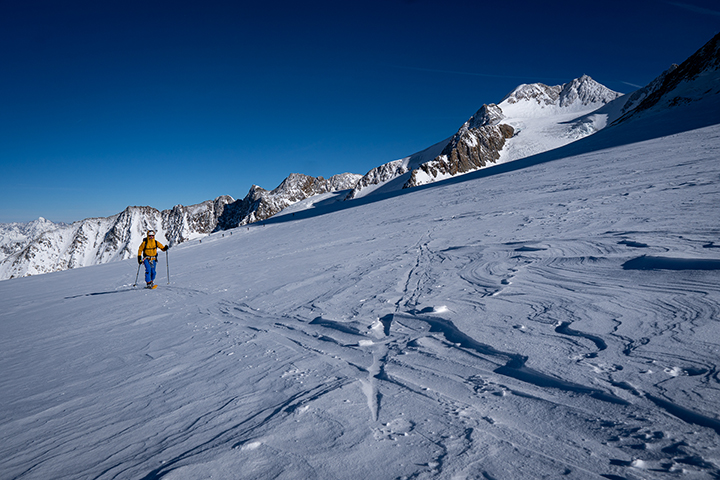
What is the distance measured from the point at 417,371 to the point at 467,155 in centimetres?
11972

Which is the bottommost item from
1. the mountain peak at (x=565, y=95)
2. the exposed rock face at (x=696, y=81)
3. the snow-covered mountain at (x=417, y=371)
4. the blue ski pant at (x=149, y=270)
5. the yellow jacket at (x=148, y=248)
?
the snow-covered mountain at (x=417, y=371)

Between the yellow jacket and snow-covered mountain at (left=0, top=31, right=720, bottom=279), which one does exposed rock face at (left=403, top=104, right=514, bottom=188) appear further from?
the yellow jacket

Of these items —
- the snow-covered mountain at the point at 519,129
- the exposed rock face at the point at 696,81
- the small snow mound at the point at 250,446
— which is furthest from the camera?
the snow-covered mountain at the point at 519,129

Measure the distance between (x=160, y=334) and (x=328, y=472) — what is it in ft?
14.1

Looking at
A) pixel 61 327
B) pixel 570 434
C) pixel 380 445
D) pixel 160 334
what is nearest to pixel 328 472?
pixel 380 445

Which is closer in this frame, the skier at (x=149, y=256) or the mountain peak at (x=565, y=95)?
the skier at (x=149, y=256)

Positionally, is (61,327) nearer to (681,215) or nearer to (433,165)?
(681,215)

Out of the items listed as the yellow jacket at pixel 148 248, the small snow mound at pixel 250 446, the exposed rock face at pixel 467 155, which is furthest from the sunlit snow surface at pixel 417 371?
the exposed rock face at pixel 467 155

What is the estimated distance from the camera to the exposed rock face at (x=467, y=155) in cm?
10775

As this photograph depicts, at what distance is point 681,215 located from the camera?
612cm

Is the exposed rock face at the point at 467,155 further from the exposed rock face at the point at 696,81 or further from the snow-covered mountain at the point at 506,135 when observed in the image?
the exposed rock face at the point at 696,81

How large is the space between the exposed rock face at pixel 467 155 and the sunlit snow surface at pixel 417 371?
4004 inches

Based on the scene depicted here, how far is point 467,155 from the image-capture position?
113000 mm

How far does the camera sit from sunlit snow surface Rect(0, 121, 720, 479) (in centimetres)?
201
